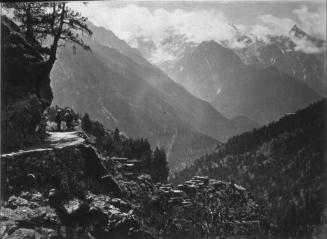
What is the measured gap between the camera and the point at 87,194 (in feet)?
125

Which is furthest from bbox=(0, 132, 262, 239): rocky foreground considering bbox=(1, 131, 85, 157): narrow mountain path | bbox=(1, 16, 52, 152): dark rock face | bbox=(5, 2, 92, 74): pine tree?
bbox=(5, 2, 92, 74): pine tree

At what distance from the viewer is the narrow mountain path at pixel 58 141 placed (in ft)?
107

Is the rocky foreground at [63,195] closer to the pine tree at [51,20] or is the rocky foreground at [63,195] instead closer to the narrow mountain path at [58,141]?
the narrow mountain path at [58,141]

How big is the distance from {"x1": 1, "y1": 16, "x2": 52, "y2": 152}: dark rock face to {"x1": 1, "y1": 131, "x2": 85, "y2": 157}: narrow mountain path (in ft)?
2.93

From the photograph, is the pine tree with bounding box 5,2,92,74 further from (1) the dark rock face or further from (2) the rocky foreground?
(2) the rocky foreground

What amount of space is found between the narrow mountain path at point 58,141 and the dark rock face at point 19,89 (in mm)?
892

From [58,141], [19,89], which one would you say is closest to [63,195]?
[58,141]

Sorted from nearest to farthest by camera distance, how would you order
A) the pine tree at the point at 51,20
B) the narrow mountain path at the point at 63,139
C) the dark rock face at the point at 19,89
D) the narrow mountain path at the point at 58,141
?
the narrow mountain path at the point at 58,141
the dark rock face at the point at 19,89
the narrow mountain path at the point at 63,139
the pine tree at the point at 51,20

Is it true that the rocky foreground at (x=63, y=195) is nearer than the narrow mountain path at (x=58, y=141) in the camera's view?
Yes

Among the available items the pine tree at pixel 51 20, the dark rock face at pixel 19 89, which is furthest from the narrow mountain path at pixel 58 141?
the pine tree at pixel 51 20

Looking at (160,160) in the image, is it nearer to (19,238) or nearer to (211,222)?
(211,222)

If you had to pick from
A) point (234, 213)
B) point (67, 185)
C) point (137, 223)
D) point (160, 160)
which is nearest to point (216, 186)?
point (234, 213)

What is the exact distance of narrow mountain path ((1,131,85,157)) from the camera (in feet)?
107


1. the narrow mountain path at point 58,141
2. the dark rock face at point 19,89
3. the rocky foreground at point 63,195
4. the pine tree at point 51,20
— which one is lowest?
the rocky foreground at point 63,195
